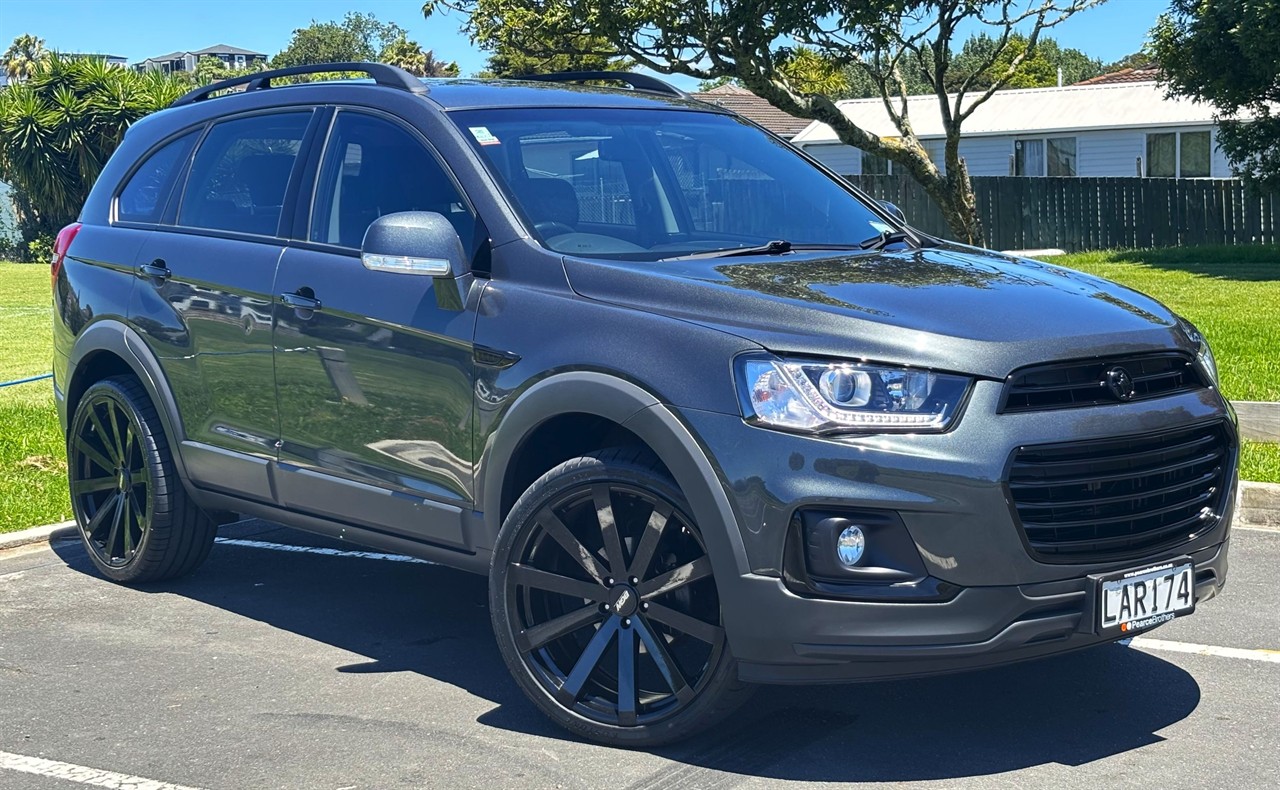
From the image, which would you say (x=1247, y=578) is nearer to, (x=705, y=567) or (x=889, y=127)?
(x=705, y=567)

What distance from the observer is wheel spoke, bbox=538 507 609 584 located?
15.4ft

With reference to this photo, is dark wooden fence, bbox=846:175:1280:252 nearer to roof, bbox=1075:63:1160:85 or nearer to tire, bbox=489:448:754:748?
roof, bbox=1075:63:1160:85

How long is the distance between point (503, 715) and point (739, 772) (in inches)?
36.8

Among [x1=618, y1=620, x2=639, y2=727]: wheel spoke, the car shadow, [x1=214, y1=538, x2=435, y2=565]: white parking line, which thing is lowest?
the car shadow

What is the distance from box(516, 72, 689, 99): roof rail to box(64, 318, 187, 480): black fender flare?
1.94 m

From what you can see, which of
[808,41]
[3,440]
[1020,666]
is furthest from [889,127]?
[1020,666]

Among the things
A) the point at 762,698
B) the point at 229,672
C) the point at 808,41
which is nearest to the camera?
the point at 762,698

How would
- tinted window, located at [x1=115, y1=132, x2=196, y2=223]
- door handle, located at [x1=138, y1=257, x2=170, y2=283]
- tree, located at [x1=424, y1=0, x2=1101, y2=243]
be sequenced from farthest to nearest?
tree, located at [x1=424, y1=0, x2=1101, y2=243] < tinted window, located at [x1=115, y1=132, x2=196, y2=223] < door handle, located at [x1=138, y1=257, x2=170, y2=283]

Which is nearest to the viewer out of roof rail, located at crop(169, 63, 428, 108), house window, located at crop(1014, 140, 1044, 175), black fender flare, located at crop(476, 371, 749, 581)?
black fender flare, located at crop(476, 371, 749, 581)

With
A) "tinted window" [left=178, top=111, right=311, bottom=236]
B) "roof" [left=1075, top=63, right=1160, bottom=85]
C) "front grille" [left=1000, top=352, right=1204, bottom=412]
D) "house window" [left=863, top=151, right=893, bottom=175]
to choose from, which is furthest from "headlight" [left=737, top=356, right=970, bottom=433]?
"house window" [left=863, top=151, right=893, bottom=175]

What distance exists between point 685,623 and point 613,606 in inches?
10.8

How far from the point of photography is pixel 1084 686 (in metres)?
5.22

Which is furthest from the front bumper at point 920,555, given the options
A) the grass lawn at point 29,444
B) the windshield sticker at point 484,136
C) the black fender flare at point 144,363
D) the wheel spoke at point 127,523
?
the grass lawn at point 29,444

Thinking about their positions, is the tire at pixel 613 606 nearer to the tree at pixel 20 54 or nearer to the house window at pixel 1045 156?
the house window at pixel 1045 156
